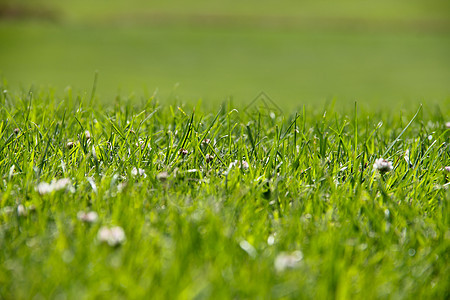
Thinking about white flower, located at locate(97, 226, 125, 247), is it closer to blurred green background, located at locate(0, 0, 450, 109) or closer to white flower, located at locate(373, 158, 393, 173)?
white flower, located at locate(373, 158, 393, 173)

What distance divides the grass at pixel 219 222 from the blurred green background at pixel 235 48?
244cm

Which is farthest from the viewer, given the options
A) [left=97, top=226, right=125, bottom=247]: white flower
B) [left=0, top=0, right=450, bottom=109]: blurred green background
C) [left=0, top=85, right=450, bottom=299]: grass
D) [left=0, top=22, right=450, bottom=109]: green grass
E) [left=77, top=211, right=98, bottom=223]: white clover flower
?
[left=0, top=0, right=450, bottom=109]: blurred green background

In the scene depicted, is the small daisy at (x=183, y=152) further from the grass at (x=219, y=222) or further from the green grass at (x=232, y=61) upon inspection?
the green grass at (x=232, y=61)

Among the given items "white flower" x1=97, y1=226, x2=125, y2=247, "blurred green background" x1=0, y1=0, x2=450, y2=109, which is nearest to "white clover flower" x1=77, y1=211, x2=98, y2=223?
"white flower" x1=97, y1=226, x2=125, y2=247

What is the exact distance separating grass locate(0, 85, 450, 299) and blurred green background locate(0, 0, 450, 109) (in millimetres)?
2440

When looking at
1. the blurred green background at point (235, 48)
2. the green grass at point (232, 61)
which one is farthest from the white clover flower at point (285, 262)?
the green grass at point (232, 61)

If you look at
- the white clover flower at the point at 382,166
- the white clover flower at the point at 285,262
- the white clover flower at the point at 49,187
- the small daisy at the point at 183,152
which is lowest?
the white clover flower at the point at 49,187

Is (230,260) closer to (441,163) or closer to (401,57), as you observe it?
(441,163)

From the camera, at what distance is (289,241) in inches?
59.2

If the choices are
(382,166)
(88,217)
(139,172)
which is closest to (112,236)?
(88,217)

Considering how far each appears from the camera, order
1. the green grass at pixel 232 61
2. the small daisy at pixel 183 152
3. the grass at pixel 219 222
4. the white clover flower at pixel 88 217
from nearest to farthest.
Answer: the grass at pixel 219 222
the white clover flower at pixel 88 217
the small daisy at pixel 183 152
the green grass at pixel 232 61

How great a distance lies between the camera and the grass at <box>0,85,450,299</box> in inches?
50.1

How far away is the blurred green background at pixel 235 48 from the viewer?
11.4 m

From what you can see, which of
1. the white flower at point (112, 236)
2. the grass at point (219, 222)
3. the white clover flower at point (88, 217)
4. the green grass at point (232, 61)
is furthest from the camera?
the green grass at point (232, 61)
